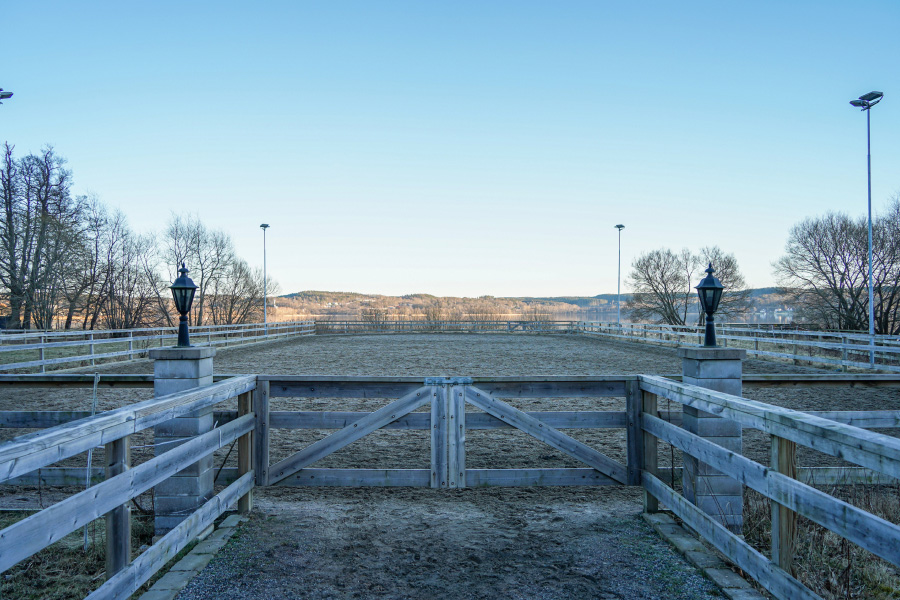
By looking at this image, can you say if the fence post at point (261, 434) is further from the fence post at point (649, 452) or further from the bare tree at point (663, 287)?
the bare tree at point (663, 287)

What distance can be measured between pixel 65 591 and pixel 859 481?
6.57m

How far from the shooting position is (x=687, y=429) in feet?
15.0

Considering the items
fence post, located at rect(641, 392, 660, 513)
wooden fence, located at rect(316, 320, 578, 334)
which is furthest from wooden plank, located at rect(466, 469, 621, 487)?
wooden fence, located at rect(316, 320, 578, 334)

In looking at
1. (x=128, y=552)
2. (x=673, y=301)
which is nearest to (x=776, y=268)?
(x=673, y=301)

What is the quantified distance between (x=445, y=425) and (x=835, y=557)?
3.07 metres

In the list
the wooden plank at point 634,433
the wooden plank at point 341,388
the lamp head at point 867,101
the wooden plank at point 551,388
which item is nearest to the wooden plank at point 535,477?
the wooden plank at point 634,433

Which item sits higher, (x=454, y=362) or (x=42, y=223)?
(x=42, y=223)

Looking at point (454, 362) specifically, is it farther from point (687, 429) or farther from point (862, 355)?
point (862, 355)

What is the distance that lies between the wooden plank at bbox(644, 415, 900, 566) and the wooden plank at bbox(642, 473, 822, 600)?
350 millimetres

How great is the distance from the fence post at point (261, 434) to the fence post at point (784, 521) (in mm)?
3912

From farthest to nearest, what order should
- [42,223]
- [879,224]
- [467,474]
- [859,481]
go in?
[879,224]
[42,223]
[859,481]
[467,474]

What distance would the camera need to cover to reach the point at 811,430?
9.13 feet

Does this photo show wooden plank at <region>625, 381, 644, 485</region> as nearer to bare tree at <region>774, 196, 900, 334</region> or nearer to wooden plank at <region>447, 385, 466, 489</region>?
wooden plank at <region>447, 385, 466, 489</region>

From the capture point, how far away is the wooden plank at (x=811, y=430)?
2.29 metres
